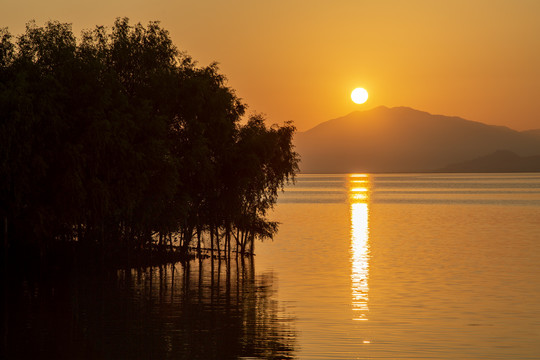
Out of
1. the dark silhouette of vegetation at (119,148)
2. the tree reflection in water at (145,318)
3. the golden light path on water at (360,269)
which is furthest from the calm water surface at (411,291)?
the dark silhouette of vegetation at (119,148)

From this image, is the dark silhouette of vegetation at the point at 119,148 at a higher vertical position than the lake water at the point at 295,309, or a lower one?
higher

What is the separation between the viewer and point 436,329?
107ft

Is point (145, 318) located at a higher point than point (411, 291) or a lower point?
lower

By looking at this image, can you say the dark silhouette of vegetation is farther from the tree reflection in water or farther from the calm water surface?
the calm water surface

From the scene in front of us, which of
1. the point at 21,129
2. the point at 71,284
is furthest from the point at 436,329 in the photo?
the point at 21,129

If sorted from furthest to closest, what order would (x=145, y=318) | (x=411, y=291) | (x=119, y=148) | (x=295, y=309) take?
(x=119, y=148)
(x=411, y=291)
(x=295, y=309)
(x=145, y=318)

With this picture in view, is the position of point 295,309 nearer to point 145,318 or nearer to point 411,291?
point 145,318

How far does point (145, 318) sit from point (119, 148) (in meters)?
16.4

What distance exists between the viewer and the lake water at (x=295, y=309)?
2858cm

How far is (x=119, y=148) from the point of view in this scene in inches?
1891

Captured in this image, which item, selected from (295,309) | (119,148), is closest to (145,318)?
(295,309)

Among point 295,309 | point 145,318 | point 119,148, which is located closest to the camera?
point 145,318

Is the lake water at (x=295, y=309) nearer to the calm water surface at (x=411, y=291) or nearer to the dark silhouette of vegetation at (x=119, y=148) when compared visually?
the calm water surface at (x=411, y=291)

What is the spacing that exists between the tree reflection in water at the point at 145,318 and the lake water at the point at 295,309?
0.19 feet
